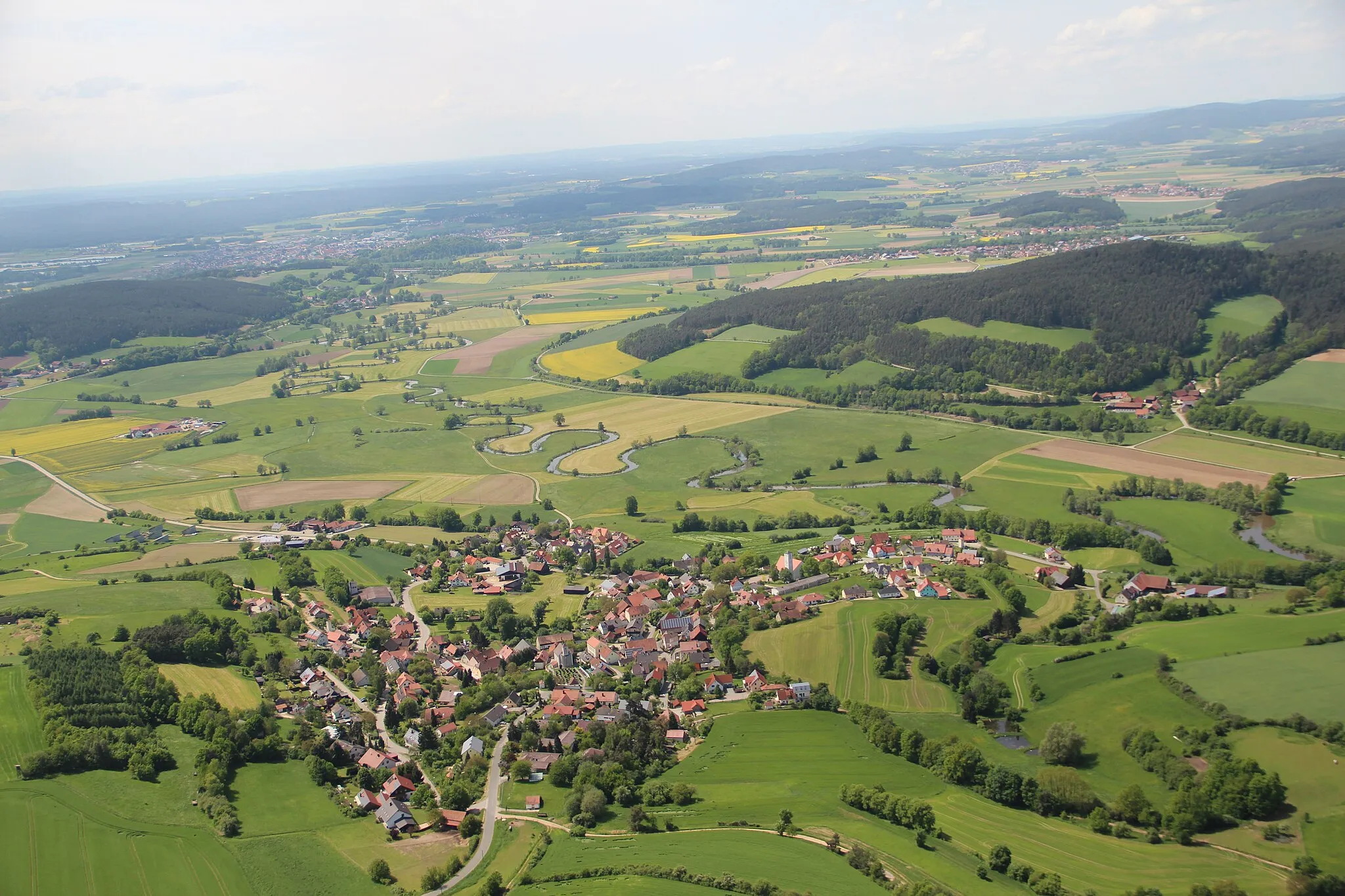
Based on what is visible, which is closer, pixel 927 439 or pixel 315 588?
pixel 315 588

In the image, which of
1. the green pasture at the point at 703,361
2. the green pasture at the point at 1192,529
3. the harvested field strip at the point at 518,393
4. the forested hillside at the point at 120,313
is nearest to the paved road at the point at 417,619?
the green pasture at the point at 1192,529

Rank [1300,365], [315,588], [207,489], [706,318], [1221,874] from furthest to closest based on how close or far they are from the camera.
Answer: [706,318] → [1300,365] → [207,489] → [315,588] → [1221,874]

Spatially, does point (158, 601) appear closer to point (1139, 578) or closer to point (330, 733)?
point (330, 733)

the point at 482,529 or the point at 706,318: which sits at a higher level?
the point at 706,318

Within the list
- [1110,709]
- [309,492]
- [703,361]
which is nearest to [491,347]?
[703,361]

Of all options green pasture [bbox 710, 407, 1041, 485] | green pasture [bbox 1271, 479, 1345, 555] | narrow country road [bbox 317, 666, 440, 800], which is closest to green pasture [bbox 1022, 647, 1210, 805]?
green pasture [bbox 1271, 479, 1345, 555]

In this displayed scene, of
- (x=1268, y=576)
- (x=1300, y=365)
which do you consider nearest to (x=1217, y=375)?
(x=1300, y=365)
